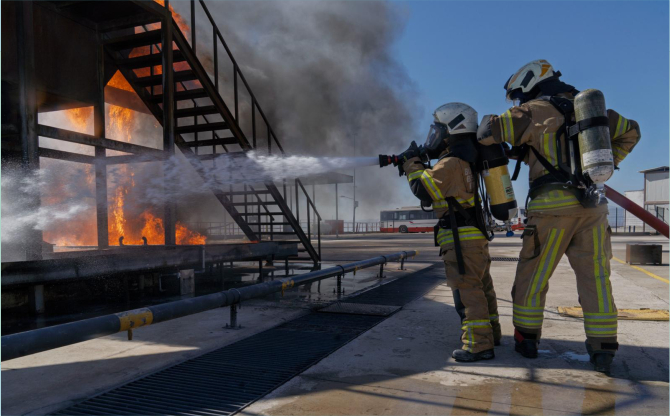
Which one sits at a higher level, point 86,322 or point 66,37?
point 66,37

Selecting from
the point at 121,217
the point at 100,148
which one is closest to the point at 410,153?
the point at 100,148

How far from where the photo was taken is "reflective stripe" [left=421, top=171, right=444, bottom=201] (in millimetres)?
3574

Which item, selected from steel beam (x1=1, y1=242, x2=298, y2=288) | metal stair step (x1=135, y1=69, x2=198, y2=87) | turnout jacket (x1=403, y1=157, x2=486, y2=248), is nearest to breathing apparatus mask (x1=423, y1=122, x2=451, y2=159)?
turnout jacket (x1=403, y1=157, x2=486, y2=248)

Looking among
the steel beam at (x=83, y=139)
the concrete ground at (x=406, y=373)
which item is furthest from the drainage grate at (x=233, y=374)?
the steel beam at (x=83, y=139)

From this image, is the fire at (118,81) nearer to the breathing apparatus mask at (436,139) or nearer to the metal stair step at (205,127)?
the metal stair step at (205,127)

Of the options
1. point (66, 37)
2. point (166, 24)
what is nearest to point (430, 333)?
point (166, 24)

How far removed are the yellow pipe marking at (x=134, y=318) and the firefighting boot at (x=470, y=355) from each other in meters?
2.22

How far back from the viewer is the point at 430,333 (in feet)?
14.0

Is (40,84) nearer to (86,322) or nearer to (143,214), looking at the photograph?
(86,322)

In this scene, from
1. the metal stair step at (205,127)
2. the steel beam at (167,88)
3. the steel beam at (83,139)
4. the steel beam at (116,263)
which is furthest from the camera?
the metal stair step at (205,127)

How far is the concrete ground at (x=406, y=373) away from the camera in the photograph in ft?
8.55

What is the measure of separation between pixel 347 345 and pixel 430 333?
0.86m

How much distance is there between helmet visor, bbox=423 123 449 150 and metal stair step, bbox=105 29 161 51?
16.9ft

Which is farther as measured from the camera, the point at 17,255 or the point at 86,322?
the point at 17,255
